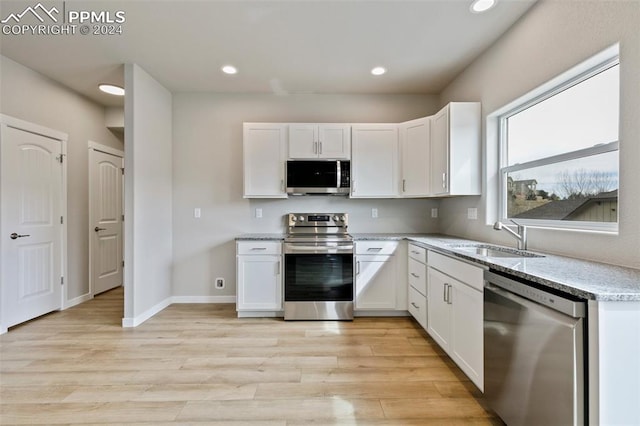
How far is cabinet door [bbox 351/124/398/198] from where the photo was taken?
11.0 feet

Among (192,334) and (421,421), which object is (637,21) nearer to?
(421,421)

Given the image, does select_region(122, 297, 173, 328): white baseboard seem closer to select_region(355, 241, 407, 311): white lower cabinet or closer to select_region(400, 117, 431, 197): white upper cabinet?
select_region(355, 241, 407, 311): white lower cabinet

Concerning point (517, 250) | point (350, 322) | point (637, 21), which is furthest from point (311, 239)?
point (637, 21)

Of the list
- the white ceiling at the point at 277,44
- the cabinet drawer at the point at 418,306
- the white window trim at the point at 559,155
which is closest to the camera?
the white window trim at the point at 559,155

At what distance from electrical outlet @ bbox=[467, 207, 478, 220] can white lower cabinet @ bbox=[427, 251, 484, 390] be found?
76 centimetres

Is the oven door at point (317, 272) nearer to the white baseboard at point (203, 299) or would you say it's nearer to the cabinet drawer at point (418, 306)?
the cabinet drawer at point (418, 306)

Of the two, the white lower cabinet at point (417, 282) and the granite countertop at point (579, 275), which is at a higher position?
the granite countertop at point (579, 275)

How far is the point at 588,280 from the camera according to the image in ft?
3.83

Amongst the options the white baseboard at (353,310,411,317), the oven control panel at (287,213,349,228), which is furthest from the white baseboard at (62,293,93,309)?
the white baseboard at (353,310,411,317)

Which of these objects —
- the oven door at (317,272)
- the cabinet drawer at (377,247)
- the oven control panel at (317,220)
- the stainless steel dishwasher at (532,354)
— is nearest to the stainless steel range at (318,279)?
the oven door at (317,272)

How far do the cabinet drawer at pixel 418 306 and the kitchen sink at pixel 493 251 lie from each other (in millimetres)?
613

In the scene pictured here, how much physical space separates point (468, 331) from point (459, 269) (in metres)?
0.39

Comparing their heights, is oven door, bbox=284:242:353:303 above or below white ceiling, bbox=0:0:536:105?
below

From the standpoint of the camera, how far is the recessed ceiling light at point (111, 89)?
3423 millimetres
